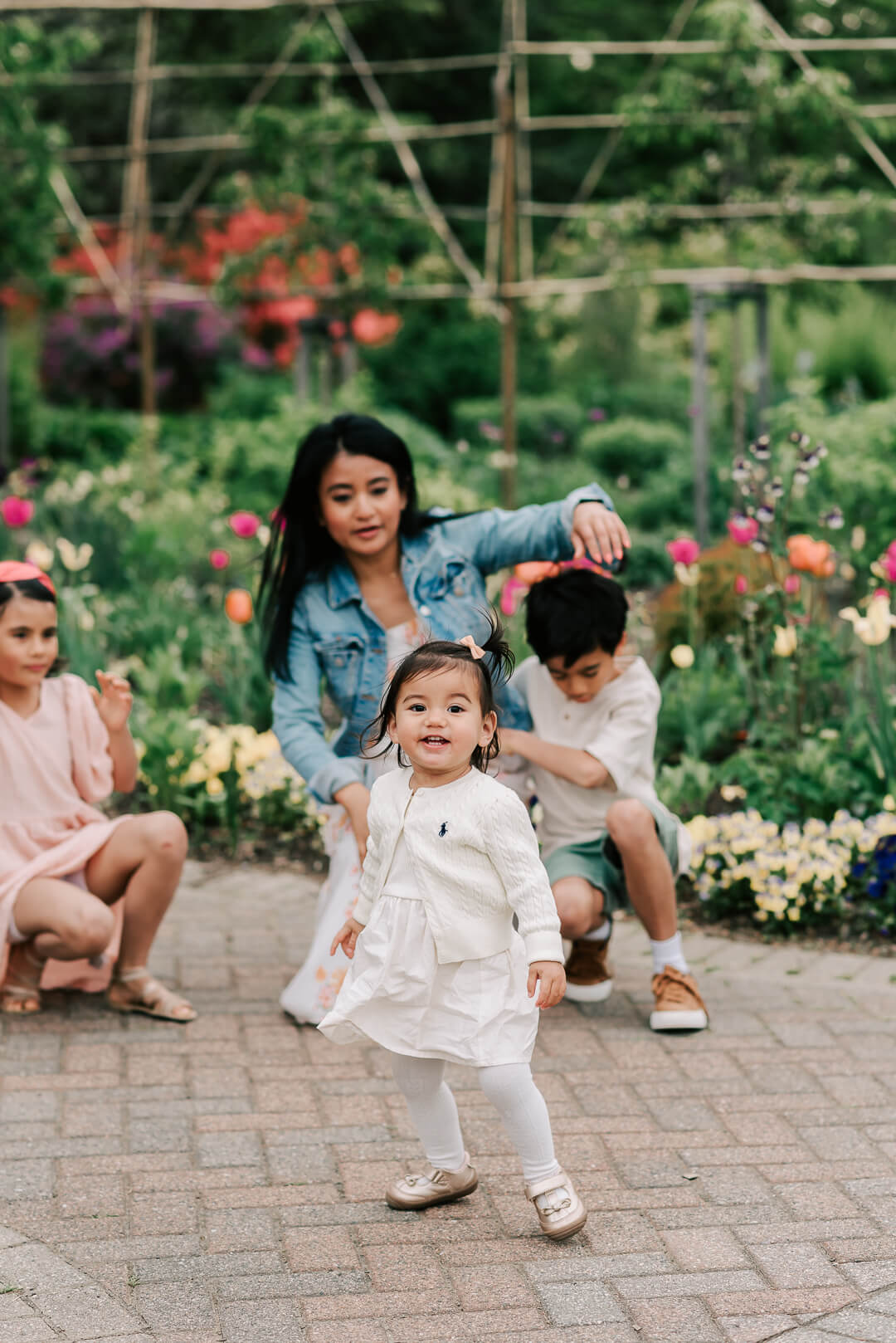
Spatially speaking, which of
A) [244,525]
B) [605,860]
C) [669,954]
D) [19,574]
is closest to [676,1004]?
[669,954]

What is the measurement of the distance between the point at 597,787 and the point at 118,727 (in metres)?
1.14

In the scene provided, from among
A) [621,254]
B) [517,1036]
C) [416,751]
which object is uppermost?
[621,254]

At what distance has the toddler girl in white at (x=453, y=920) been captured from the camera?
104 inches

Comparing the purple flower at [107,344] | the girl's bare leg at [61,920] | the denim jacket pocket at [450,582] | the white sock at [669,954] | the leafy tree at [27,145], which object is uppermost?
the leafy tree at [27,145]

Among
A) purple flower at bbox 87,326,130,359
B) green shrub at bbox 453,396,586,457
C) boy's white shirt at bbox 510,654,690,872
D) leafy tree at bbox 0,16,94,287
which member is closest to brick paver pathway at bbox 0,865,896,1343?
boy's white shirt at bbox 510,654,690,872

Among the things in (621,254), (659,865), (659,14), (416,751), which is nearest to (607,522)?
(659,865)

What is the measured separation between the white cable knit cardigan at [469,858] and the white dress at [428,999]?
0.08ft

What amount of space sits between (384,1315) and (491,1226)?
36cm

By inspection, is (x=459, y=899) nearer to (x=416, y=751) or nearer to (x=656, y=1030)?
(x=416, y=751)

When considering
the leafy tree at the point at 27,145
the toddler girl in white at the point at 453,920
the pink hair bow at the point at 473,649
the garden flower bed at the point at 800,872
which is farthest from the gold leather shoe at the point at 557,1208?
the leafy tree at the point at 27,145

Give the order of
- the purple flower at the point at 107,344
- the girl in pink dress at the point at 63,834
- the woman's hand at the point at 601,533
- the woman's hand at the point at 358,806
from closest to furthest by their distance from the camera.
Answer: the woman's hand at the point at 358,806, the woman's hand at the point at 601,533, the girl in pink dress at the point at 63,834, the purple flower at the point at 107,344

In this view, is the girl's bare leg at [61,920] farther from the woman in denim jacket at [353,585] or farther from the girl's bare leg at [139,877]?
the woman in denim jacket at [353,585]

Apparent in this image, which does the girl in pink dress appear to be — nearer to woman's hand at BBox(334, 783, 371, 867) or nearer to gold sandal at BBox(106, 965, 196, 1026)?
gold sandal at BBox(106, 965, 196, 1026)

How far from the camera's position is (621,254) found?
1066 cm
